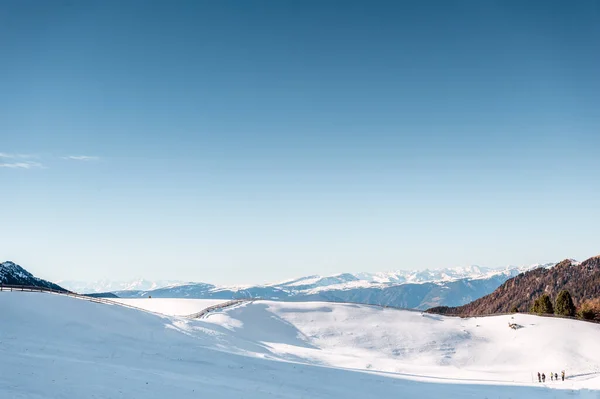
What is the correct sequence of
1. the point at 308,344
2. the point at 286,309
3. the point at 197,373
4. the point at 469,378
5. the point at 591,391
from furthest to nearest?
the point at 286,309 < the point at 308,344 < the point at 469,378 < the point at 591,391 < the point at 197,373

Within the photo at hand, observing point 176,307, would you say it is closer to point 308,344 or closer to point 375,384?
point 308,344

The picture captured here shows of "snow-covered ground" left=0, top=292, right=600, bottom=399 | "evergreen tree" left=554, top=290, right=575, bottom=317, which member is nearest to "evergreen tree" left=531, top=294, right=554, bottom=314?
"evergreen tree" left=554, top=290, right=575, bottom=317

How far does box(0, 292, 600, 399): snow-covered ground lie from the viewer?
3102 cm

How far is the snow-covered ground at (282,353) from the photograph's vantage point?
102 ft

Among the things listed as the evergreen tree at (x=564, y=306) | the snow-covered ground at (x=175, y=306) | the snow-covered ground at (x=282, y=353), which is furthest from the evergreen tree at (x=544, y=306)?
the snow-covered ground at (x=175, y=306)

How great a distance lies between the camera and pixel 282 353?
5491 centimetres

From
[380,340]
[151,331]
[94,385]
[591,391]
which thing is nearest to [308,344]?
[380,340]

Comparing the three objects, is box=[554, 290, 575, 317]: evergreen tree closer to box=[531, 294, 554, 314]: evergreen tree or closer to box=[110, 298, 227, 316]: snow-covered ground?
box=[531, 294, 554, 314]: evergreen tree

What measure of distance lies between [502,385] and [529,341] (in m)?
27.3

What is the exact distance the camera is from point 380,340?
71.2 meters

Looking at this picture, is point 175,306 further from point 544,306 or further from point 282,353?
point 544,306

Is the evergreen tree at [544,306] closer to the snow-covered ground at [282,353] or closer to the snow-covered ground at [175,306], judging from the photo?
the snow-covered ground at [282,353]

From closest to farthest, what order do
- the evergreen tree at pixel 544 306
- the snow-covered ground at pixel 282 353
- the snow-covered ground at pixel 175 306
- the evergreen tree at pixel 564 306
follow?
the snow-covered ground at pixel 282 353 → the snow-covered ground at pixel 175 306 → the evergreen tree at pixel 564 306 → the evergreen tree at pixel 544 306

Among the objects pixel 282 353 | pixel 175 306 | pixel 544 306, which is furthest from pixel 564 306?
Result: pixel 175 306
